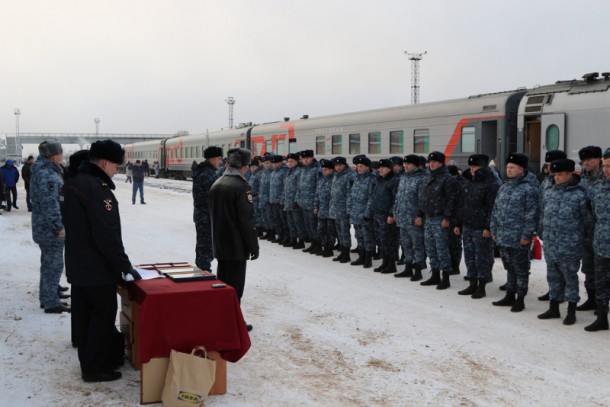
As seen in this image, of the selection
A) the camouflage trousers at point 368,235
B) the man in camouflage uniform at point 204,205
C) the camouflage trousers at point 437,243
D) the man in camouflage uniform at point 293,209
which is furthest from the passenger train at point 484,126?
the man in camouflage uniform at point 204,205

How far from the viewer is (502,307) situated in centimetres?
707

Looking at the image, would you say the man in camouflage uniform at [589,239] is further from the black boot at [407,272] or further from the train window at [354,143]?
the train window at [354,143]

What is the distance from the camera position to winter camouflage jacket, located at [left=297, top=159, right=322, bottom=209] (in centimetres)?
1130

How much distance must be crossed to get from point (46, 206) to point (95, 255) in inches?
88.5

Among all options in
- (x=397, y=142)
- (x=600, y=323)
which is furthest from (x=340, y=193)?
(x=397, y=142)

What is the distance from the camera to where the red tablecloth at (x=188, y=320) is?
4066 mm

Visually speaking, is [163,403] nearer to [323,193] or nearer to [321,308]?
[321,308]

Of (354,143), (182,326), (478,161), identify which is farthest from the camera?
(354,143)

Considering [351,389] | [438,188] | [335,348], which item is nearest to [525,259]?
[438,188]

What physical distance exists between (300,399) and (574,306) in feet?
11.8

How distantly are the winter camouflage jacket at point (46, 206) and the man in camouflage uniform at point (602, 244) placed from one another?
18.3ft

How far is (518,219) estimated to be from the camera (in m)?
6.89

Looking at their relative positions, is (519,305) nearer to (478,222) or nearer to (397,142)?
(478,222)

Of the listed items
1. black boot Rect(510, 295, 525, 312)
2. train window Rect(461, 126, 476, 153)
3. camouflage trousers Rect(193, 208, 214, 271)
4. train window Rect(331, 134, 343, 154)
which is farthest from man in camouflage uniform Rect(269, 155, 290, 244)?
train window Rect(331, 134, 343, 154)
